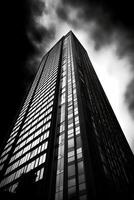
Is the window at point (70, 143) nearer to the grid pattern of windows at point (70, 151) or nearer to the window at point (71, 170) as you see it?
the grid pattern of windows at point (70, 151)

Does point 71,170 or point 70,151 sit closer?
point 71,170

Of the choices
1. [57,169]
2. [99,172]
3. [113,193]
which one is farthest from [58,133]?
[113,193]

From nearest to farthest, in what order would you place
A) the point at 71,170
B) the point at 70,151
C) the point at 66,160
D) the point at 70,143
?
the point at 71,170, the point at 66,160, the point at 70,151, the point at 70,143

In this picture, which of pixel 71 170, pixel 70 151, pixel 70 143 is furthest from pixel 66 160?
pixel 70 143

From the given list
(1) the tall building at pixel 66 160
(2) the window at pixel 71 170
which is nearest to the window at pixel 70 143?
(1) the tall building at pixel 66 160

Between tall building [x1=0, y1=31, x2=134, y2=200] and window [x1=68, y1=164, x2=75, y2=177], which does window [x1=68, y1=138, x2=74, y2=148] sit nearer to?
tall building [x1=0, y1=31, x2=134, y2=200]

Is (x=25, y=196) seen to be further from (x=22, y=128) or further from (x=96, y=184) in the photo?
(x=22, y=128)

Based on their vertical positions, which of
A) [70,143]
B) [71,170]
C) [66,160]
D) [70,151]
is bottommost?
[71,170]

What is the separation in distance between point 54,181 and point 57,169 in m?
1.98

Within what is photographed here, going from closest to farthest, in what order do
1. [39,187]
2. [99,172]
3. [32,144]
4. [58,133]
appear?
[99,172]
[39,187]
[58,133]
[32,144]

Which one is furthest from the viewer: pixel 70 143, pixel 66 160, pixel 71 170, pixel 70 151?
pixel 70 143

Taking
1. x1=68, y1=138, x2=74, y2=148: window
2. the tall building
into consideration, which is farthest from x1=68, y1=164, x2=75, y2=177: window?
x1=68, y1=138, x2=74, y2=148: window

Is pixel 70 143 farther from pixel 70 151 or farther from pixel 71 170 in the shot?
pixel 71 170

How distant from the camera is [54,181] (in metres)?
25.7
